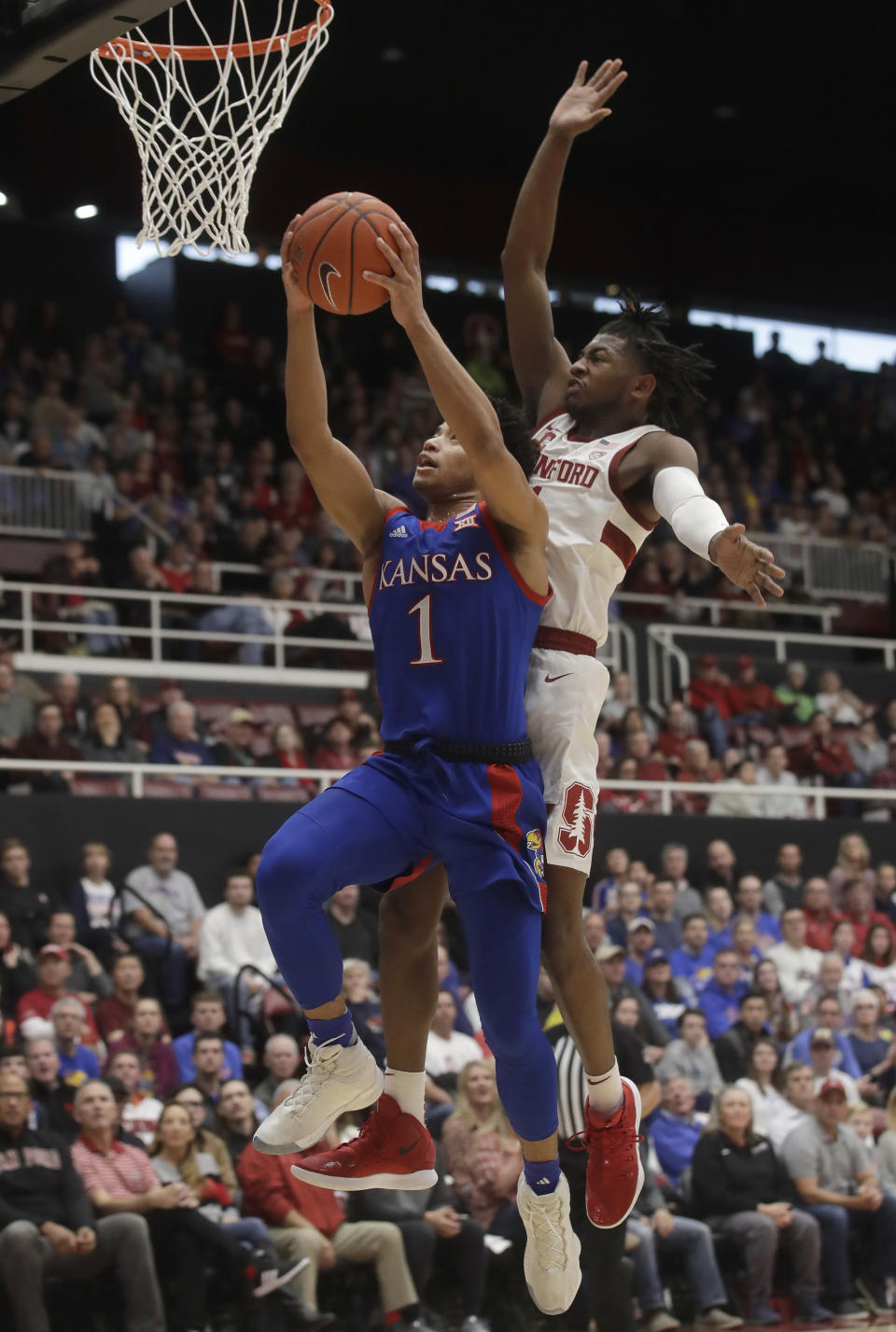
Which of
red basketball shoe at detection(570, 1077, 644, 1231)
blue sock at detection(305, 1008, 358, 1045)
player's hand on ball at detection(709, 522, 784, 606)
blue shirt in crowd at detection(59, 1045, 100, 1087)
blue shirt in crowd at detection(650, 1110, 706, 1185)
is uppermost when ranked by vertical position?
player's hand on ball at detection(709, 522, 784, 606)

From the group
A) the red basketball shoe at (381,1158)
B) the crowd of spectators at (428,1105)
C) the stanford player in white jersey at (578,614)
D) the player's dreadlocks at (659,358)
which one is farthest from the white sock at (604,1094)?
the crowd of spectators at (428,1105)

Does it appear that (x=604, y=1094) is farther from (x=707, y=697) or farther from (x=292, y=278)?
(x=707, y=697)

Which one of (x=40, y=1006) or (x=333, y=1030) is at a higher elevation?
(x=333, y=1030)

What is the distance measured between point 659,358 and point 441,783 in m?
1.59

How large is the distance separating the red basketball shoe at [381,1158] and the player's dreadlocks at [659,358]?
7.74 ft

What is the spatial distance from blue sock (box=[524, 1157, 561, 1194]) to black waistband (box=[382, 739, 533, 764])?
126 centimetres

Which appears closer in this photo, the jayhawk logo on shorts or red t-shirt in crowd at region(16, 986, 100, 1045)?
the jayhawk logo on shorts

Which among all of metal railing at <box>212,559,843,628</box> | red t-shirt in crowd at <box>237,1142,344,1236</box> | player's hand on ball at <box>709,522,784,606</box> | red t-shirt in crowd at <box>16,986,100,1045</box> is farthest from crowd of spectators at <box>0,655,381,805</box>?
player's hand on ball at <box>709,522,784,606</box>

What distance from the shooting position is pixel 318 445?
5312 mm

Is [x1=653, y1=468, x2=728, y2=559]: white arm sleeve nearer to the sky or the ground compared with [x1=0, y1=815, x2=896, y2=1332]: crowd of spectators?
nearer to the sky

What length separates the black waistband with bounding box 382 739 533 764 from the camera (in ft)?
17.0

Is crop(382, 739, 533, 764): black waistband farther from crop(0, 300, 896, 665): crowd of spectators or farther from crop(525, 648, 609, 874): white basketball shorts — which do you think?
crop(0, 300, 896, 665): crowd of spectators

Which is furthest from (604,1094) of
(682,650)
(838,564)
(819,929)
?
(838,564)

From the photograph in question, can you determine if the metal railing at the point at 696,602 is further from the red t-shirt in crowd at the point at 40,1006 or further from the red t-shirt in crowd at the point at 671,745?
the red t-shirt in crowd at the point at 40,1006
